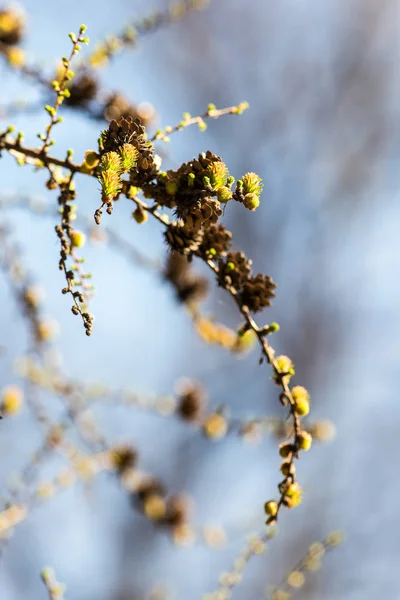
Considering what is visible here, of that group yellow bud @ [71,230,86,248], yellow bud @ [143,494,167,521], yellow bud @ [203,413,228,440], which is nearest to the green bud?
yellow bud @ [71,230,86,248]

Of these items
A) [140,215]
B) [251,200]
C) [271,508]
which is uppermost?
[140,215]

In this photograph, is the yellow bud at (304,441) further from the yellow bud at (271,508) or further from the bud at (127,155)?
the bud at (127,155)

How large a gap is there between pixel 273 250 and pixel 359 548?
70.4 inches

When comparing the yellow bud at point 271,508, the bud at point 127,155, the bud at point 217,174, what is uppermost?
the bud at point 127,155

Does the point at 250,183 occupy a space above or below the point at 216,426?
below

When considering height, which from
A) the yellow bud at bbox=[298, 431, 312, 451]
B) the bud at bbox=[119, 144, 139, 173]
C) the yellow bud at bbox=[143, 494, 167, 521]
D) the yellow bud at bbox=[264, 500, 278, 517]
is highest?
the yellow bud at bbox=[143, 494, 167, 521]

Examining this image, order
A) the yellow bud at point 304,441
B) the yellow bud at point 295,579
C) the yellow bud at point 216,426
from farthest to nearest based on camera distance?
the yellow bud at point 216,426, the yellow bud at point 295,579, the yellow bud at point 304,441

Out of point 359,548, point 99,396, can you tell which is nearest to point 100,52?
point 99,396

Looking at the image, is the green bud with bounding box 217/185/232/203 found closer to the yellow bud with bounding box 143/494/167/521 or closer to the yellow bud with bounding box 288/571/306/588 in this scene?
the yellow bud with bounding box 288/571/306/588

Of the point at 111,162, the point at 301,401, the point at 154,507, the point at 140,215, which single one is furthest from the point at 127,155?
the point at 154,507

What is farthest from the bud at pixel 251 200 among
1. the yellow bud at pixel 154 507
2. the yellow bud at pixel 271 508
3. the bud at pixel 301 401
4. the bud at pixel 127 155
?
the yellow bud at pixel 154 507

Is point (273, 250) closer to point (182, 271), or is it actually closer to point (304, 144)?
→ point (304, 144)

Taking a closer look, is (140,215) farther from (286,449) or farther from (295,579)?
(295,579)

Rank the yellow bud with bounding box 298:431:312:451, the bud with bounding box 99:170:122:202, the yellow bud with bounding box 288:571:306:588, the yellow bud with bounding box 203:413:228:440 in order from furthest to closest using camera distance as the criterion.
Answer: the yellow bud with bounding box 203:413:228:440 → the yellow bud with bounding box 288:571:306:588 → the yellow bud with bounding box 298:431:312:451 → the bud with bounding box 99:170:122:202
